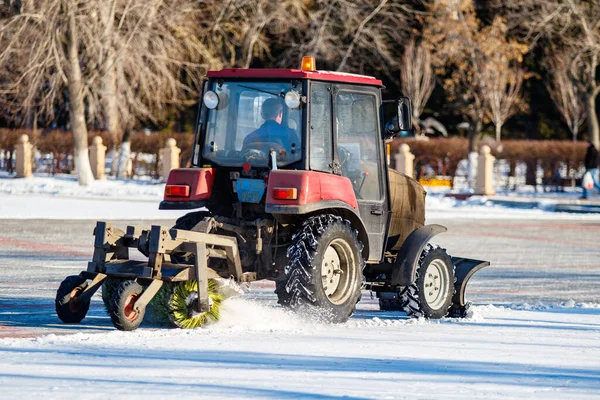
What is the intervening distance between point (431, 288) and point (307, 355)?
2909 mm

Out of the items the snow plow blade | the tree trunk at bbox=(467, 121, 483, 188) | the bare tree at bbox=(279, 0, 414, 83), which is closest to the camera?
the snow plow blade

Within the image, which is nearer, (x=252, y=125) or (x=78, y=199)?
(x=252, y=125)

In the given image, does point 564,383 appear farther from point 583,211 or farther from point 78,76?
point 78,76

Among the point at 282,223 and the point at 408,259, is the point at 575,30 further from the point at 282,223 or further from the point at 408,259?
the point at 282,223

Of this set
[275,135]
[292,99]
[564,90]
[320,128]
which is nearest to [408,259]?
[320,128]

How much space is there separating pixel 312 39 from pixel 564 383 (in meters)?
35.1

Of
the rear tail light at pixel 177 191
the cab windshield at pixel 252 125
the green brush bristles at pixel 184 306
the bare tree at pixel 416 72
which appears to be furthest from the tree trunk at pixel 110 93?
the green brush bristles at pixel 184 306

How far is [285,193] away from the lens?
9398 mm

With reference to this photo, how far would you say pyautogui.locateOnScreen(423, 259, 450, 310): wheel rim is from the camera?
34.7 ft

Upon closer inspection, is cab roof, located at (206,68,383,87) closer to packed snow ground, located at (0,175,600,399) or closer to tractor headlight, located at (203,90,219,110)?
tractor headlight, located at (203,90,219,110)

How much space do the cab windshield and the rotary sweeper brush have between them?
0.01 m

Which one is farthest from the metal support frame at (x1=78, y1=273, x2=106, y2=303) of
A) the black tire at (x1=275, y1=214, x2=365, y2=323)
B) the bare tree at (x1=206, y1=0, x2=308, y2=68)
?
the bare tree at (x1=206, y1=0, x2=308, y2=68)

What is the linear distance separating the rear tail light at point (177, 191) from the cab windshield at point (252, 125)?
416mm

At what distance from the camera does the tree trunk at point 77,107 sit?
3366 cm
